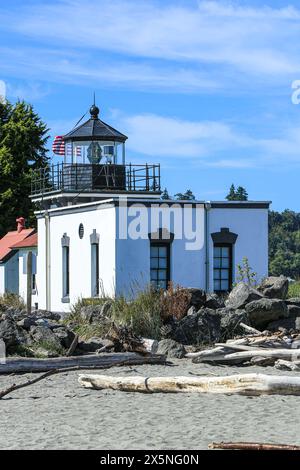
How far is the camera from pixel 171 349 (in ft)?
59.3

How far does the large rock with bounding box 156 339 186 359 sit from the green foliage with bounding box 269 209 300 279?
2040 inches

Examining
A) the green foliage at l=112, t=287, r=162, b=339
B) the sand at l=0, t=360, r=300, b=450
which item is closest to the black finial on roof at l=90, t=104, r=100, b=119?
the green foliage at l=112, t=287, r=162, b=339

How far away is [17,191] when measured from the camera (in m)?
49.6

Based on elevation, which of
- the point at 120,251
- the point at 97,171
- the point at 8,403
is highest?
the point at 97,171

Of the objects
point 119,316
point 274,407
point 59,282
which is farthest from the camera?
point 59,282

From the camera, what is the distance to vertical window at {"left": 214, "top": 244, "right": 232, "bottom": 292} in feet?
100

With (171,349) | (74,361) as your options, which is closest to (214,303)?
(171,349)

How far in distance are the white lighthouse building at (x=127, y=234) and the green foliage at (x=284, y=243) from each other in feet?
122

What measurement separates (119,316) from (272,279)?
5781 millimetres

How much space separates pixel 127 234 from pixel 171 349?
11252mm

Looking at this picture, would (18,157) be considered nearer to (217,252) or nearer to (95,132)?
(95,132)

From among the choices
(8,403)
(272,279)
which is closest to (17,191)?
(272,279)

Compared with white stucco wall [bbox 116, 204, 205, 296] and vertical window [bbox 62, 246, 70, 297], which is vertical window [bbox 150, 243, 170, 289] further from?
vertical window [bbox 62, 246, 70, 297]
